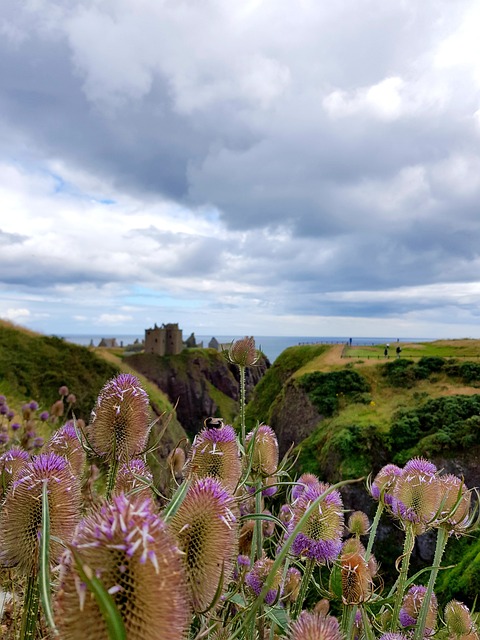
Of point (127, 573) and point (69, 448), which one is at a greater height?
point (127, 573)

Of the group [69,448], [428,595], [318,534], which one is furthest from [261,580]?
[69,448]

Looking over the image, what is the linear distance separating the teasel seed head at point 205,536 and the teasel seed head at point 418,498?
2.10m

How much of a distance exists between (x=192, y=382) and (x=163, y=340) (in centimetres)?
1037

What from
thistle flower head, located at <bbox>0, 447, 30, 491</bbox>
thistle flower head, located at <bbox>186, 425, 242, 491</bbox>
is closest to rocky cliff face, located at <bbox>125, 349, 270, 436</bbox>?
thistle flower head, located at <bbox>0, 447, 30, 491</bbox>

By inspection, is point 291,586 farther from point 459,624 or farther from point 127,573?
point 127,573

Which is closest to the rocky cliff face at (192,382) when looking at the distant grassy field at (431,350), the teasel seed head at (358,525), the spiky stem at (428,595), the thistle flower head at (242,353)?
the distant grassy field at (431,350)

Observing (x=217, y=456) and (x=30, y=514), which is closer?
(x=30, y=514)

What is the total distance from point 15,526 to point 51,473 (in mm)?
268

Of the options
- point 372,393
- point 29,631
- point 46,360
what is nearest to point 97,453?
point 29,631

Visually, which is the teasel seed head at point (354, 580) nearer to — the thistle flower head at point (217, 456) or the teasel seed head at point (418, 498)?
the teasel seed head at point (418, 498)

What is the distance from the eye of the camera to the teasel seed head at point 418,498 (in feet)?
11.4

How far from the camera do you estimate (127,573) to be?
130cm

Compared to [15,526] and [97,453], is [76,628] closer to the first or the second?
[15,526]

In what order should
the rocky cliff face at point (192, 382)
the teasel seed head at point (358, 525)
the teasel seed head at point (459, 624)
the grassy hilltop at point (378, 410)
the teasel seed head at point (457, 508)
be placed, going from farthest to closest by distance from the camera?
the rocky cliff face at point (192, 382)
the grassy hilltop at point (378, 410)
the teasel seed head at point (358, 525)
the teasel seed head at point (459, 624)
the teasel seed head at point (457, 508)
